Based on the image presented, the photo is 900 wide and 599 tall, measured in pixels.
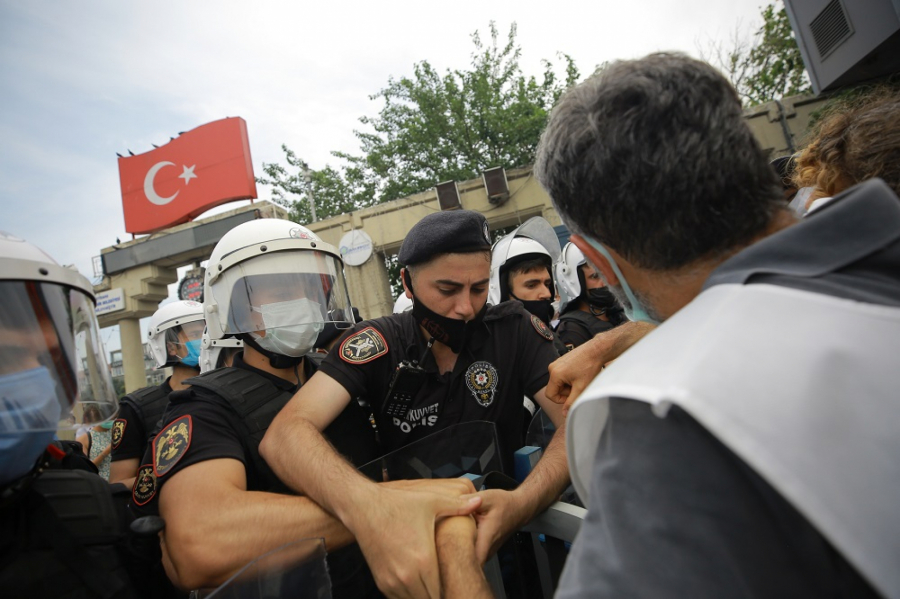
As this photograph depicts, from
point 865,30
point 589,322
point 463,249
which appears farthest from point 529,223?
point 865,30

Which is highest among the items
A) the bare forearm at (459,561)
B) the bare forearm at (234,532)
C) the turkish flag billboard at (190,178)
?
the turkish flag billboard at (190,178)

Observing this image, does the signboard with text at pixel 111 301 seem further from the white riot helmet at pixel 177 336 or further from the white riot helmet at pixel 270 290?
the white riot helmet at pixel 270 290

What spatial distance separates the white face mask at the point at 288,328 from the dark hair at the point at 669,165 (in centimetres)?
175

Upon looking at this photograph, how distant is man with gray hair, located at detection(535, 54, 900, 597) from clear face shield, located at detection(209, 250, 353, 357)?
70.6 inches

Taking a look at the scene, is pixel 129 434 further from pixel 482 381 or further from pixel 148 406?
pixel 482 381

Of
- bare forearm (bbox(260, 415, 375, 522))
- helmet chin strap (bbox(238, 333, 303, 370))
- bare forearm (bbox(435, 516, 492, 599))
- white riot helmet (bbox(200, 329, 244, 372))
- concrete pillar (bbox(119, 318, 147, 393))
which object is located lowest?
bare forearm (bbox(435, 516, 492, 599))

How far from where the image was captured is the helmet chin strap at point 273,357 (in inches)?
92.8

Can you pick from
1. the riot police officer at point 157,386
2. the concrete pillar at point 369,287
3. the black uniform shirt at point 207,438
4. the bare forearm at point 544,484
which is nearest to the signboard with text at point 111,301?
the concrete pillar at point 369,287

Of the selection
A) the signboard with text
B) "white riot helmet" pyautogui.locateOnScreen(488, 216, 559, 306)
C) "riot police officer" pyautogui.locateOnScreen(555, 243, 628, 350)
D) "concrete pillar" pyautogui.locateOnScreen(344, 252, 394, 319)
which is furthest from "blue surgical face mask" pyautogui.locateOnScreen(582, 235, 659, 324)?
the signboard with text

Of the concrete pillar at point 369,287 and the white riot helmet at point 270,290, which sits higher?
the concrete pillar at point 369,287

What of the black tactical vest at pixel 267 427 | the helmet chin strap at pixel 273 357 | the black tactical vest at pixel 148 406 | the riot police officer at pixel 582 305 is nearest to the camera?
the black tactical vest at pixel 267 427

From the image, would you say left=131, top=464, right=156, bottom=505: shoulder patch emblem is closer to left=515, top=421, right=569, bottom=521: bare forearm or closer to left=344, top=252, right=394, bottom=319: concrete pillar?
left=515, top=421, right=569, bottom=521: bare forearm

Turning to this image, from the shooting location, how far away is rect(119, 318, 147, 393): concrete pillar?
15.8 meters

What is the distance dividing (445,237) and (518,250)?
220 centimetres
